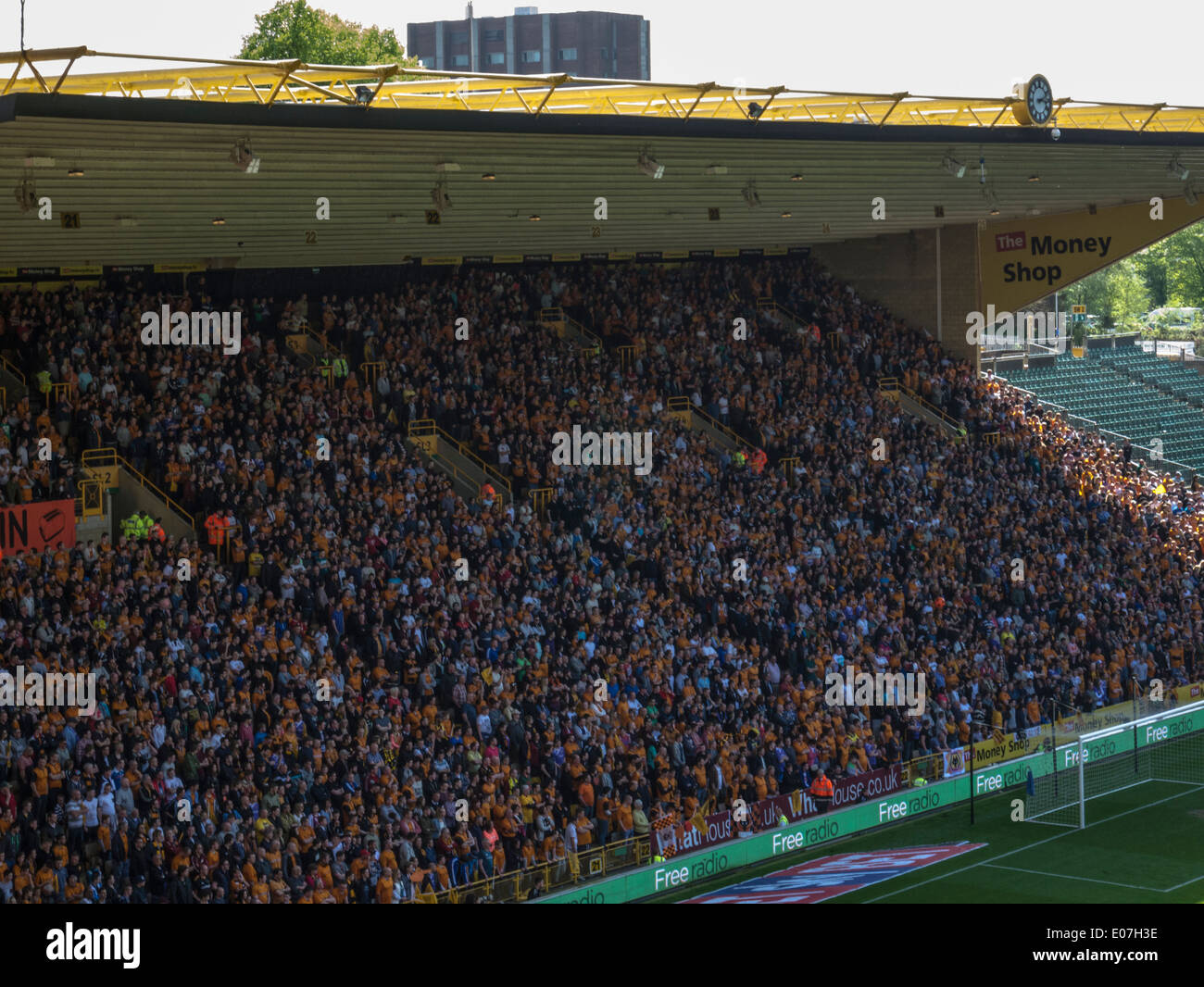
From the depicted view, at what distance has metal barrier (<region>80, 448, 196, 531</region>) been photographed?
75.5 ft

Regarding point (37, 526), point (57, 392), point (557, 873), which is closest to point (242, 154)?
point (37, 526)

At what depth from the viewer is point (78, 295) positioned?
25500 mm

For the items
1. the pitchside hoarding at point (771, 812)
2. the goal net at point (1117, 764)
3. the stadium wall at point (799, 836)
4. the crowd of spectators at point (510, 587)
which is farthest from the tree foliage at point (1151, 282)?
the pitchside hoarding at point (771, 812)

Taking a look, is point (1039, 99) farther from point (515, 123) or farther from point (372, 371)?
point (372, 371)

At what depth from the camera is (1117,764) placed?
2958 cm

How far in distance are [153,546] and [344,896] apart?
5756mm

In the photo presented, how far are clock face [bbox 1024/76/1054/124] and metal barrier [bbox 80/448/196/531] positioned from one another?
48.6ft

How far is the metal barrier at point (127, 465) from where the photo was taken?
23016 millimetres

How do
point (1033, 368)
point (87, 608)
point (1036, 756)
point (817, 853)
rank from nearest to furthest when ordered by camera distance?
1. point (87, 608)
2. point (817, 853)
3. point (1036, 756)
4. point (1033, 368)
